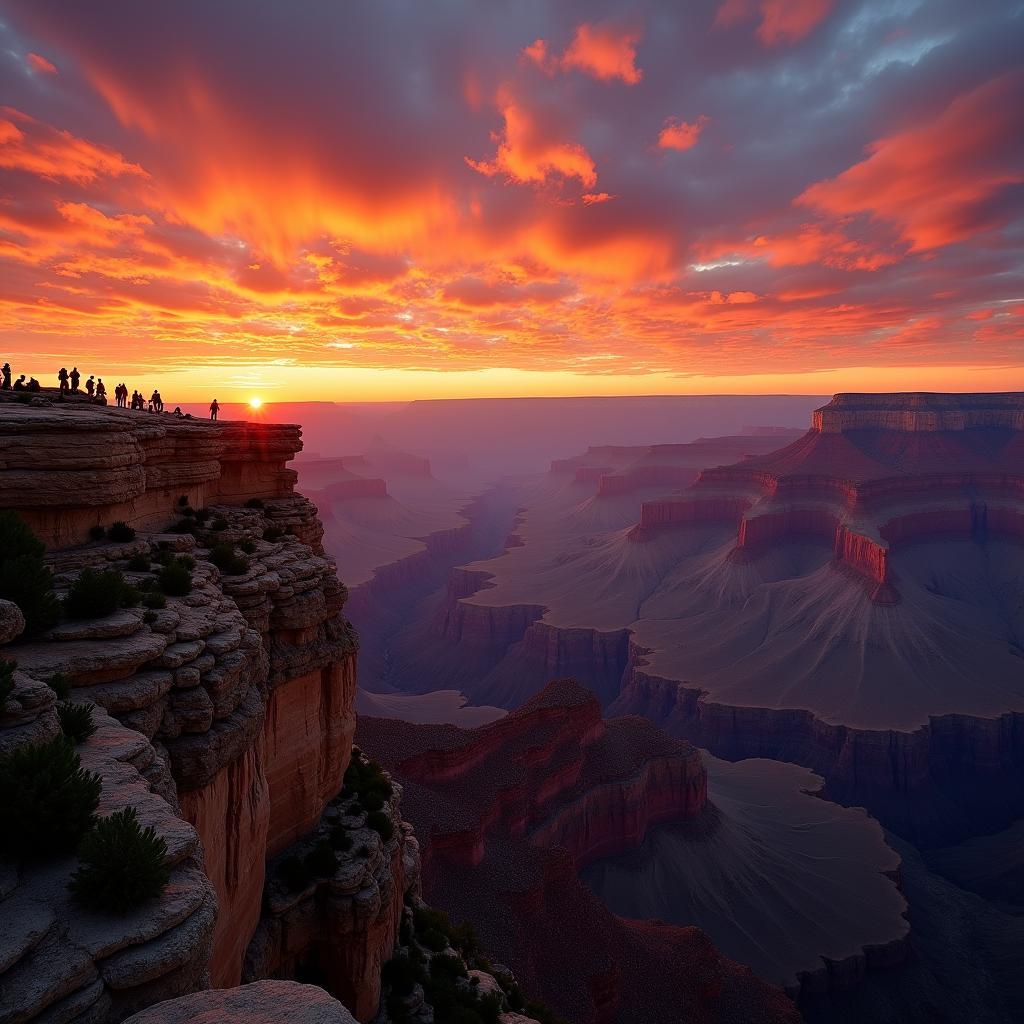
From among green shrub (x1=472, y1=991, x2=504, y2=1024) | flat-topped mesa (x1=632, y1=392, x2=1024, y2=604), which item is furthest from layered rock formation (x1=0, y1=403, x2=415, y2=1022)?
flat-topped mesa (x1=632, y1=392, x2=1024, y2=604)

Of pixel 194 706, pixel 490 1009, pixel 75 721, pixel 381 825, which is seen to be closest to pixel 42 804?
pixel 75 721

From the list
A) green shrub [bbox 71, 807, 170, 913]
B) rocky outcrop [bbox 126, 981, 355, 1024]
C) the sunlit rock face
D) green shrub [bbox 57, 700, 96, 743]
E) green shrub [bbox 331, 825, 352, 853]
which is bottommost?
the sunlit rock face

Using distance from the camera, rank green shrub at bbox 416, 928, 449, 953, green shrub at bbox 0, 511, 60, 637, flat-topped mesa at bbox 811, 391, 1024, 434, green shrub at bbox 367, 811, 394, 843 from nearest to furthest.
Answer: green shrub at bbox 0, 511, 60, 637, green shrub at bbox 367, 811, 394, 843, green shrub at bbox 416, 928, 449, 953, flat-topped mesa at bbox 811, 391, 1024, 434

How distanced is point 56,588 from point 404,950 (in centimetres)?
1527

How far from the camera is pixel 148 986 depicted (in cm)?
682

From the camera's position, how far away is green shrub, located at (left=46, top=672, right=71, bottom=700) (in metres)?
10.2

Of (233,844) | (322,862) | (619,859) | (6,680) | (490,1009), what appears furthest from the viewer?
(619,859)

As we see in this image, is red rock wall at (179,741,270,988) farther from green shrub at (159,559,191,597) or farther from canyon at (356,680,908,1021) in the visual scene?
canyon at (356,680,908,1021)

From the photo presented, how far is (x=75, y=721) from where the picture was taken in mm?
9711

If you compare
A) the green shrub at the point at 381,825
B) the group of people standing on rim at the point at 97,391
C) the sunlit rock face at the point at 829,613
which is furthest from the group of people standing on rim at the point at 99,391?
the sunlit rock face at the point at 829,613

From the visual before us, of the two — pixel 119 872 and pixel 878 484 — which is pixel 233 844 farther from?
pixel 878 484

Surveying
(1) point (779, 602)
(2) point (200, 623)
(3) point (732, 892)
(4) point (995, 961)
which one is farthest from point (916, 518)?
(2) point (200, 623)

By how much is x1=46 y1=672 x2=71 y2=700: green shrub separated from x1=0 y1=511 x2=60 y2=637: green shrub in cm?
158

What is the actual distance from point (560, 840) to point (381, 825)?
Result: 25746 mm
